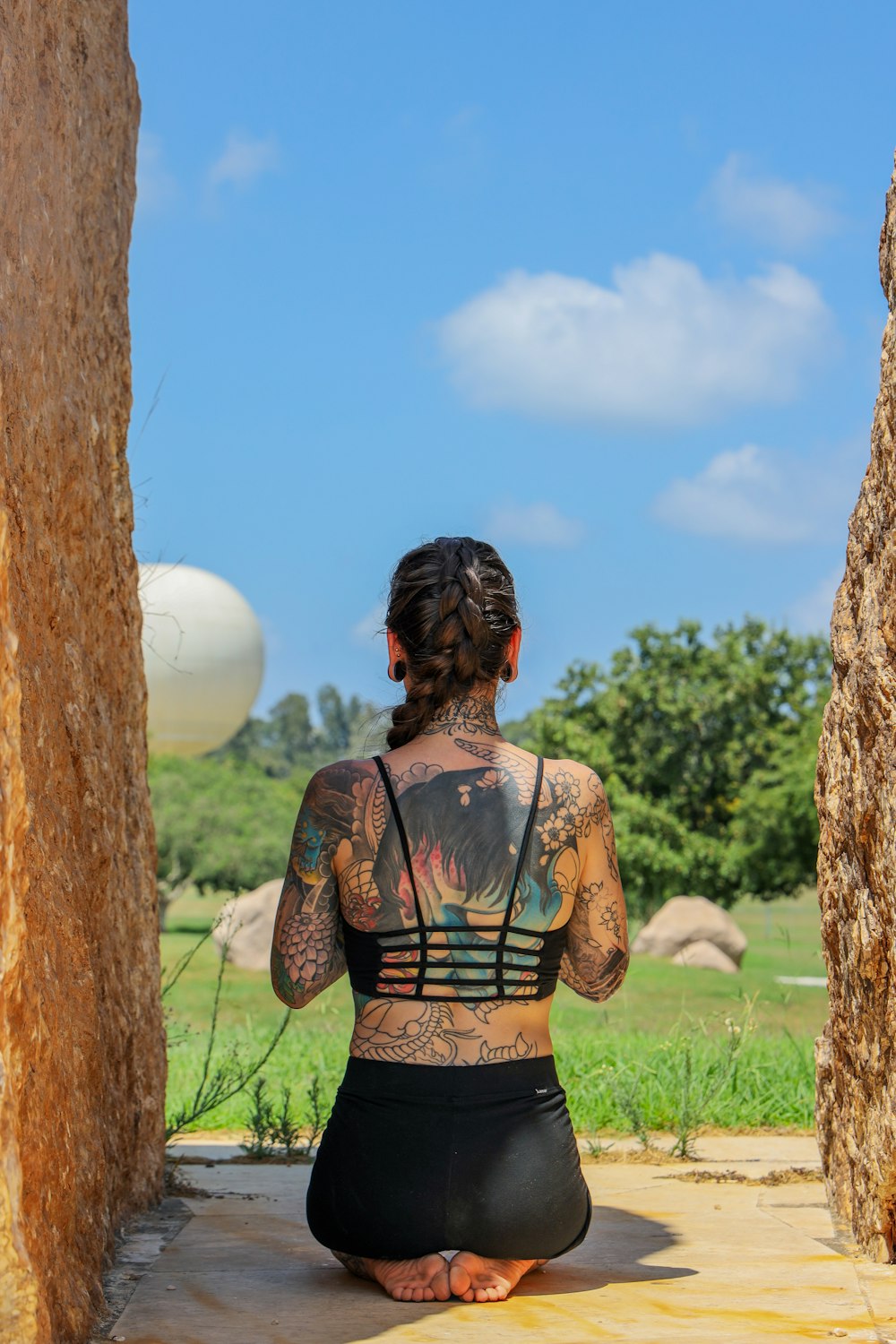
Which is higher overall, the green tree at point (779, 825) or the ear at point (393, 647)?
the green tree at point (779, 825)

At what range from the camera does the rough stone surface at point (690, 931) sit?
61.7 feet

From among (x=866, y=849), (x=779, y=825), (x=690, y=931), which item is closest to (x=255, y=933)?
(x=690, y=931)

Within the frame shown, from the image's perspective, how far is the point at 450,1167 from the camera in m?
2.89

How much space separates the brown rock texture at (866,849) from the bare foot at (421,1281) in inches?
45.9

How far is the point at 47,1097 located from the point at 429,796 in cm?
102

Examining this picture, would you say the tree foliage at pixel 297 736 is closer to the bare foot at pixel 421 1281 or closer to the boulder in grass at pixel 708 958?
the boulder in grass at pixel 708 958

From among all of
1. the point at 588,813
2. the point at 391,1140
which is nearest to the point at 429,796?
the point at 588,813

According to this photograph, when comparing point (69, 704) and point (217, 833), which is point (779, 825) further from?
point (69, 704)

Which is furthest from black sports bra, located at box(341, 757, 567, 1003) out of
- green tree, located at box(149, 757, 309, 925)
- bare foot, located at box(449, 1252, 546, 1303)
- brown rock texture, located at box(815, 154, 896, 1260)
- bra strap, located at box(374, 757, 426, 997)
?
green tree, located at box(149, 757, 309, 925)

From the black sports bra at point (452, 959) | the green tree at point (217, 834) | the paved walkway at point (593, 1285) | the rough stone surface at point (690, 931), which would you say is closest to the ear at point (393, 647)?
the black sports bra at point (452, 959)

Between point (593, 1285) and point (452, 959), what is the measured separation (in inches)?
31.9

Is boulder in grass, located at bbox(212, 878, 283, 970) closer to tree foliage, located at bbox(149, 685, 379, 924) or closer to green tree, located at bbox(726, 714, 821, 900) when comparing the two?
tree foliage, located at bbox(149, 685, 379, 924)

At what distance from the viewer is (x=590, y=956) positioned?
3.22m

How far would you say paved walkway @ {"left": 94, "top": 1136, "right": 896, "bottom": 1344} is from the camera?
8.68ft
